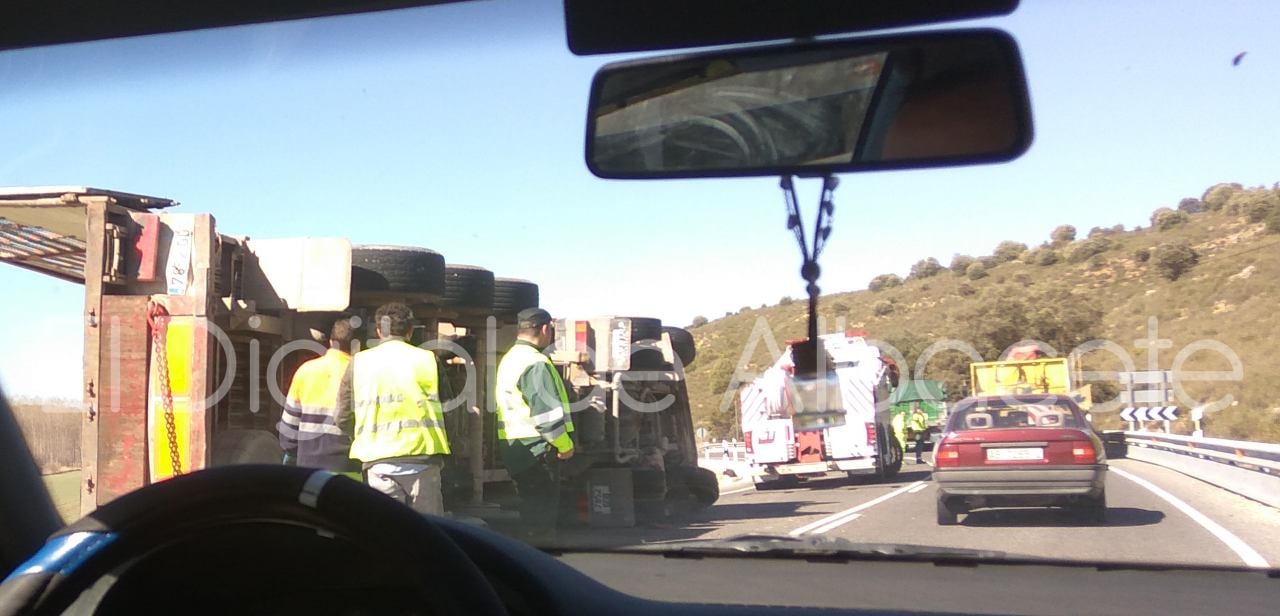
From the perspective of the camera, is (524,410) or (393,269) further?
(524,410)

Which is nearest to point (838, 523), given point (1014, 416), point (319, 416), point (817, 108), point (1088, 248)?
point (1014, 416)

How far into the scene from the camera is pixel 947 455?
5.84 meters

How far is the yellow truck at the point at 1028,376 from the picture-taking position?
543 centimetres

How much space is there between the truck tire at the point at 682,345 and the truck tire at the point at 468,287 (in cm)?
139

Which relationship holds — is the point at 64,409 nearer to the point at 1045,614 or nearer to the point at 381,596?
the point at 381,596

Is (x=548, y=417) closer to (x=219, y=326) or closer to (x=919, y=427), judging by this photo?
(x=219, y=326)

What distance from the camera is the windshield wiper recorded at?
12.8 ft

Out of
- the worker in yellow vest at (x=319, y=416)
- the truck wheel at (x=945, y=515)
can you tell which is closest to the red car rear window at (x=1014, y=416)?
the truck wheel at (x=945, y=515)

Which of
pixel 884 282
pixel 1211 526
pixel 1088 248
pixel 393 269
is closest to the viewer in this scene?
pixel 884 282

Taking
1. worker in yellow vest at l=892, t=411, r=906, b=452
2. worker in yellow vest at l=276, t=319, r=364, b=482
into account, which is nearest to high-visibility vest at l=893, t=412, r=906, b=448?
worker in yellow vest at l=892, t=411, r=906, b=452

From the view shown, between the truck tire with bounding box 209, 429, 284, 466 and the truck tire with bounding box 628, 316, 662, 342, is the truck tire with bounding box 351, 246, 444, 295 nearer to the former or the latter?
the truck tire with bounding box 209, 429, 284, 466

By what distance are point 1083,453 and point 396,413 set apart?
350 cm

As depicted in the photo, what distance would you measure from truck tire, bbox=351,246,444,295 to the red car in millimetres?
3002

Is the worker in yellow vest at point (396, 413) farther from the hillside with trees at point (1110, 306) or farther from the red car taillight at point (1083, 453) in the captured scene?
the red car taillight at point (1083, 453)
